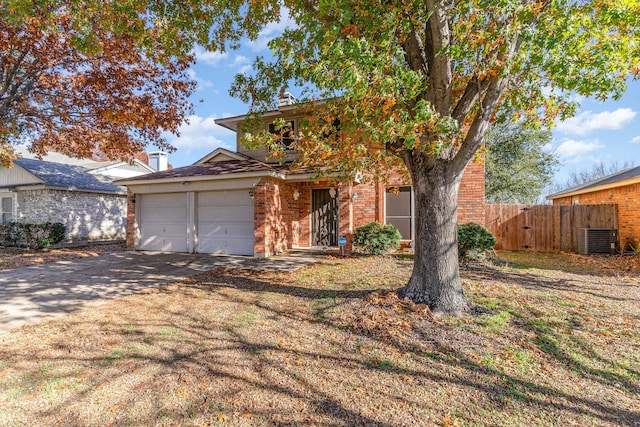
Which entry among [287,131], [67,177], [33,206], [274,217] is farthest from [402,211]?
[33,206]

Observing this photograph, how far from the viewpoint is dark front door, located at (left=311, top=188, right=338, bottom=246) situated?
12102 mm

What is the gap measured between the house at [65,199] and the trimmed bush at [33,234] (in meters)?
0.81

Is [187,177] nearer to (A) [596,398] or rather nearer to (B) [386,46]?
(B) [386,46]

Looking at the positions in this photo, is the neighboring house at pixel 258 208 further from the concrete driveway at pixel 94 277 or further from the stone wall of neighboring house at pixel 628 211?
the stone wall of neighboring house at pixel 628 211

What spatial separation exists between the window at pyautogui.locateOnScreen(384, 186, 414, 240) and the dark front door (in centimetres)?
203

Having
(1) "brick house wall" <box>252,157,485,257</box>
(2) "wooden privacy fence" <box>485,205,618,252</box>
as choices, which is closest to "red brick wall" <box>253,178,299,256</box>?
(1) "brick house wall" <box>252,157,485,257</box>

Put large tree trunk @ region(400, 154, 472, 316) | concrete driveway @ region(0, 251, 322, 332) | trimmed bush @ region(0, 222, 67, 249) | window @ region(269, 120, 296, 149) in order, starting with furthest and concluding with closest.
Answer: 1. trimmed bush @ region(0, 222, 67, 249)
2. window @ region(269, 120, 296, 149)
3. concrete driveway @ region(0, 251, 322, 332)
4. large tree trunk @ region(400, 154, 472, 316)

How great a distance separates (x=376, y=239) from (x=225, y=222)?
18.3 ft

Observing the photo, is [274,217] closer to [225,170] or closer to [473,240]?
[225,170]

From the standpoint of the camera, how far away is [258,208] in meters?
10.5

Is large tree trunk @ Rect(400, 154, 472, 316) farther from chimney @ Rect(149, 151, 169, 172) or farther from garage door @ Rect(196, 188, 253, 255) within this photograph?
chimney @ Rect(149, 151, 169, 172)

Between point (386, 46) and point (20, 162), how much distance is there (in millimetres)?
19538

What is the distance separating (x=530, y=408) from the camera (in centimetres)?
265

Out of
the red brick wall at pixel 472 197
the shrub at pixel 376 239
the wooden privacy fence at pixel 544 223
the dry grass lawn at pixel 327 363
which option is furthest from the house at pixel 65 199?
the wooden privacy fence at pixel 544 223
